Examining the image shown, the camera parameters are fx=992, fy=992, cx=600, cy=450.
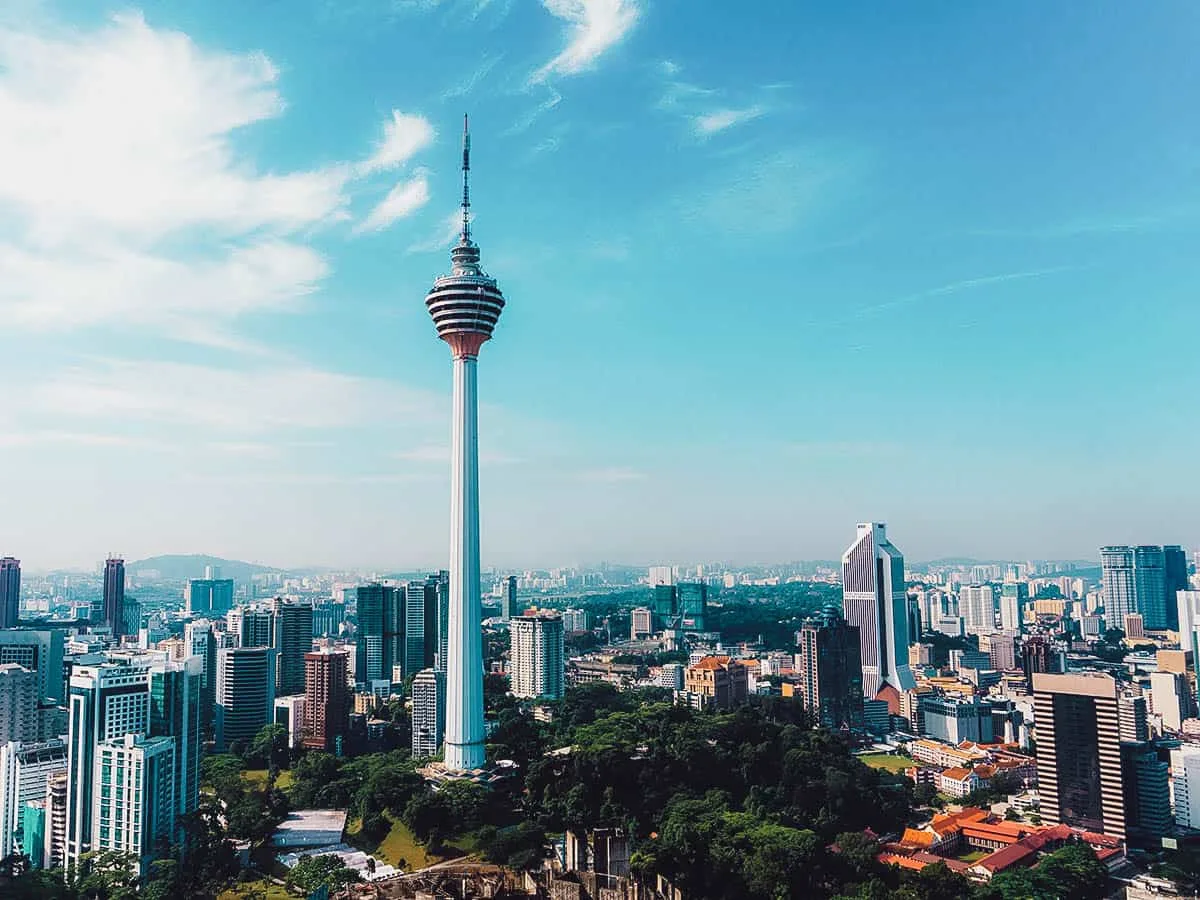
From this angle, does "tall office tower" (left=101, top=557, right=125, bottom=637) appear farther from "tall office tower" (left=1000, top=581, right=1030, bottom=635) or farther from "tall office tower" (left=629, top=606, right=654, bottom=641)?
"tall office tower" (left=1000, top=581, right=1030, bottom=635)

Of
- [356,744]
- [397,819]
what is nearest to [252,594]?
[356,744]

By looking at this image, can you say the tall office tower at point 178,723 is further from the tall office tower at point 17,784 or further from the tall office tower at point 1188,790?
the tall office tower at point 1188,790

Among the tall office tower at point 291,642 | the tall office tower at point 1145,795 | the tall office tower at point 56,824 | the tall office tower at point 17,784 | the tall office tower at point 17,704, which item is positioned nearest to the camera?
the tall office tower at point 56,824

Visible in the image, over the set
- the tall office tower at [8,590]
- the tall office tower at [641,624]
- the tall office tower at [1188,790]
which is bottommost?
the tall office tower at [1188,790]

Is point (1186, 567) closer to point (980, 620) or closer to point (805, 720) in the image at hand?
point (980, 620)

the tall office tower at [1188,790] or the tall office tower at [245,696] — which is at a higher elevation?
the tall office tower at [245,696]

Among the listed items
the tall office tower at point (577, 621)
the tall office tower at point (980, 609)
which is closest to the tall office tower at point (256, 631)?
the tall office tower at point (577, 621)
